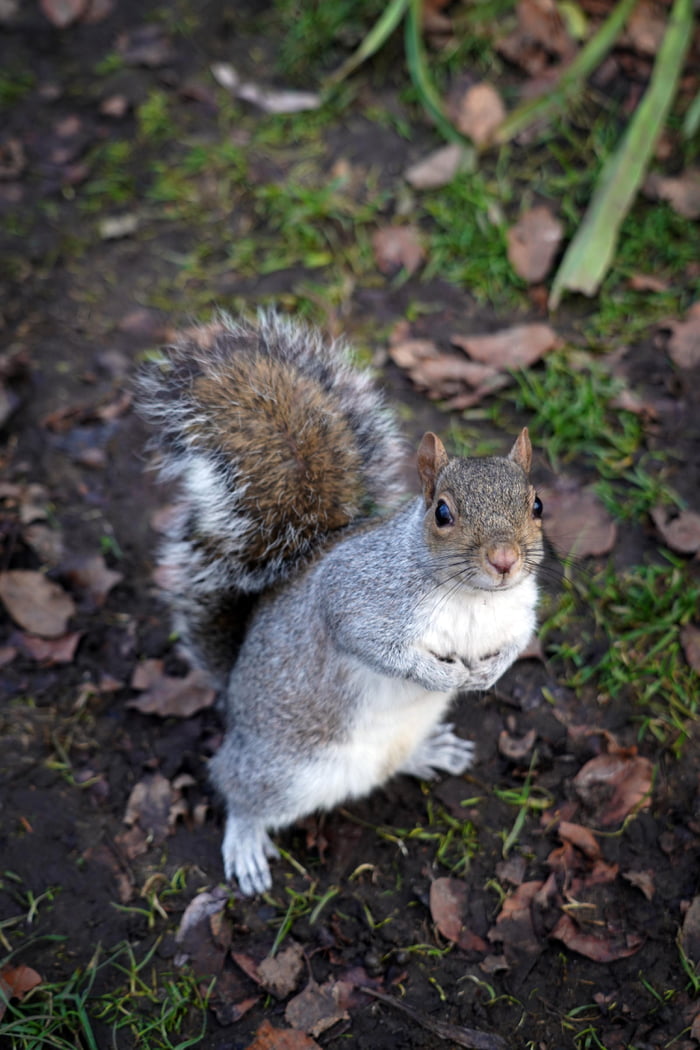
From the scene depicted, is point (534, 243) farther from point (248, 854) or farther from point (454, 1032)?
point (454, 1032)

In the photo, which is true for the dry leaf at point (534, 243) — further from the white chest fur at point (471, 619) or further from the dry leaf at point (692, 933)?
the dry leaf at point (692, 933)

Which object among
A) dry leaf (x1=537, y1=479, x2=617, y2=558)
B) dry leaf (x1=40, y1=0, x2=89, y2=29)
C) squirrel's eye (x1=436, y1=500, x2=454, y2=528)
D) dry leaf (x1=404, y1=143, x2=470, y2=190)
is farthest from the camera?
dry leaf (x1=40, y1=0, x2=89, y2=29)

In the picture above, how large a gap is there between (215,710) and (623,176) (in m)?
2.29

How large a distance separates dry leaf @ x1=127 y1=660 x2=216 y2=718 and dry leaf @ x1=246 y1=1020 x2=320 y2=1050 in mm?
866

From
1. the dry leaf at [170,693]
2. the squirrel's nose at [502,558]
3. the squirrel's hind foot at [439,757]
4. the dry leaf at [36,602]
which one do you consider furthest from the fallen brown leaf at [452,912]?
the dry leaf at [36,602]

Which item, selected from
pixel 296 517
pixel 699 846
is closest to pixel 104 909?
pixel 296 517

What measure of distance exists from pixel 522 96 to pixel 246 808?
113 inches

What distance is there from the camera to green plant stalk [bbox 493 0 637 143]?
358cm

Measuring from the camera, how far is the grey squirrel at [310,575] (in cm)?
195

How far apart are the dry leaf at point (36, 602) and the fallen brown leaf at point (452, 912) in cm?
127

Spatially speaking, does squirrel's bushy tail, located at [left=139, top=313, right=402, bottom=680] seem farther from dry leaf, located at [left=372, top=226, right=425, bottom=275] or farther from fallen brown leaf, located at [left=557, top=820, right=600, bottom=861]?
dry leaf, located at [left=372, top=226, right=425, bottom=275]

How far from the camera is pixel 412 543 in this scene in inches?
77.3

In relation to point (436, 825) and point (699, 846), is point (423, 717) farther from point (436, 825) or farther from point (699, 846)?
point (699, 846)

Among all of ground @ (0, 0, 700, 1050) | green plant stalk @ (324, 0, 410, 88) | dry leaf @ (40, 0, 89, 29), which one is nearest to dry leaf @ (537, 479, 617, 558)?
ground @ (0, 0, 700, 1050)
